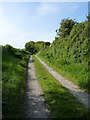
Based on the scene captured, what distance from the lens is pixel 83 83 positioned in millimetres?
6684

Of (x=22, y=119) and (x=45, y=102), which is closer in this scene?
(x=22, y=119)

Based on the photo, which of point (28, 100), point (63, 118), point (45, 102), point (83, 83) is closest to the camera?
point (63, 118)

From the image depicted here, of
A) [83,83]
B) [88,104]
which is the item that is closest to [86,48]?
[83,83]

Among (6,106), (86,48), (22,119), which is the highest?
(86,48)

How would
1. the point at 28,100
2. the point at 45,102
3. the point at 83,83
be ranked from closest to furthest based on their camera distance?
1. the point at 45,102
2. the point at 28,100
3. the point at 83,83

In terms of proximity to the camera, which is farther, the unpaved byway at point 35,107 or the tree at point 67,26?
the tree at point 67,26

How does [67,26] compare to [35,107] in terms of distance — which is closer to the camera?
[35,107]

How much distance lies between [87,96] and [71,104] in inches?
58.3

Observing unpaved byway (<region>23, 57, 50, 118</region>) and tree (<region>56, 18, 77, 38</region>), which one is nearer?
unpaved byway (<region>23, 57, 50, 118</region>)

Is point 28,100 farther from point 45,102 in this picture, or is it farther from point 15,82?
point 15,82

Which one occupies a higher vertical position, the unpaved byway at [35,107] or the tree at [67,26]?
the tree at [67,26]

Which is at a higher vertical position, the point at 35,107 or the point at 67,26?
the point at 67,26

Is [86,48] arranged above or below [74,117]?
above

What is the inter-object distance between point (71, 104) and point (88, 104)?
2.48 ft
